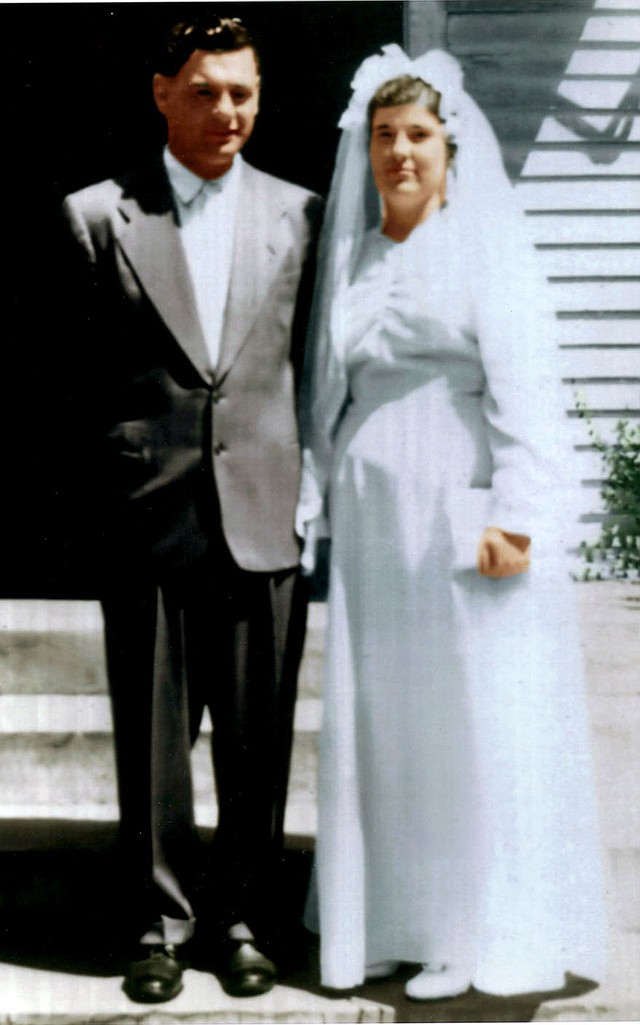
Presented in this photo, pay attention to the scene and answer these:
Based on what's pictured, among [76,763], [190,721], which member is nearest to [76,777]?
[76,763]

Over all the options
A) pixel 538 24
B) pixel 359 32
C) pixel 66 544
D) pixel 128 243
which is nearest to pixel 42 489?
pixel 66 544

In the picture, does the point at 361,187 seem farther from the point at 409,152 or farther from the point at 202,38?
the point at 202,38

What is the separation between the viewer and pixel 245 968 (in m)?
2.85

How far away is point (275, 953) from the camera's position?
9.88ft

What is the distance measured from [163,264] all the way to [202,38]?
465 mm

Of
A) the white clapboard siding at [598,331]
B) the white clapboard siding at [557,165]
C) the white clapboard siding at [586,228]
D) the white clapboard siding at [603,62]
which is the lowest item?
the white clapboard siding at [598,331]

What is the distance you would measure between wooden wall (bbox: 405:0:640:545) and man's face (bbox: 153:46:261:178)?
2.31m

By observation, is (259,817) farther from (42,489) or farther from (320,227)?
(42,489)

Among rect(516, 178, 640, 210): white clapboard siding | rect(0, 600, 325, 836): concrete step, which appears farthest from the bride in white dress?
rect(516, 178, 640, 210): white clapboard siding

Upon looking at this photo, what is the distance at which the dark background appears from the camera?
5.52 metres

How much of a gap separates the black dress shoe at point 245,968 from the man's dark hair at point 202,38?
72.4 inches

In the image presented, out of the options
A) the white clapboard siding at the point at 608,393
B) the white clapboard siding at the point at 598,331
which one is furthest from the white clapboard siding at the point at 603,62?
the white clapboard siding at the point at 608,393

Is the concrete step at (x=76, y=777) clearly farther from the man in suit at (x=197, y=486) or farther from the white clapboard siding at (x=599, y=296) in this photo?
the white clapboard siding at (x=599, y=296)

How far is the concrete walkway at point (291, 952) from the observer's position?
283cm
